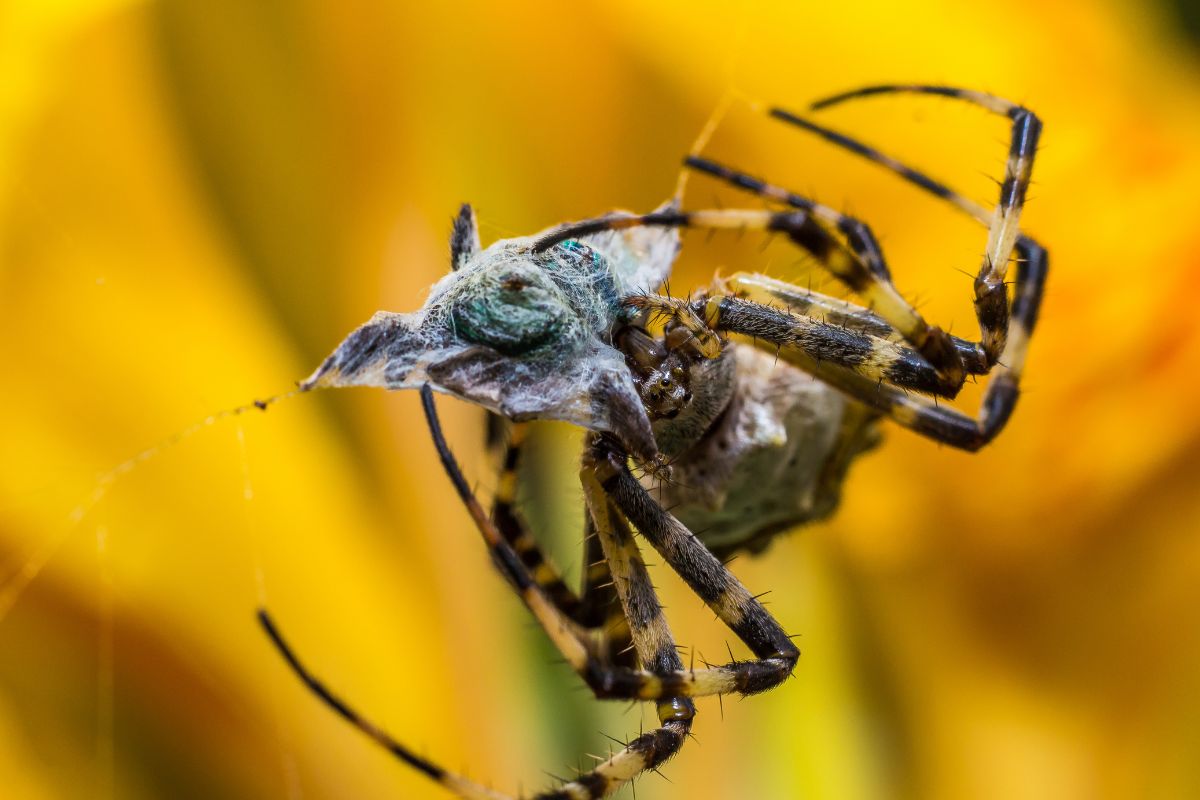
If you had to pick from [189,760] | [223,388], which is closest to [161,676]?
[189,760]

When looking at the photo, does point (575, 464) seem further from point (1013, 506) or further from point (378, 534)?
point (1013, 506)

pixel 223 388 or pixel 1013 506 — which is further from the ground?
pixel 223 388

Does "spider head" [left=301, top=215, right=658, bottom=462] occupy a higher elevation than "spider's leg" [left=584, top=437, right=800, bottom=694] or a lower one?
higher

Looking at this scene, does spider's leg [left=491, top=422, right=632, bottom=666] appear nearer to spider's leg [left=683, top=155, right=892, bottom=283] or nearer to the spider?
the spider

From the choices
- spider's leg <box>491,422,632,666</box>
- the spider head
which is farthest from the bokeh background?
the spider head

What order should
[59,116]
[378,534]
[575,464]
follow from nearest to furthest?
[575,464]
[59,116]
[378,534]

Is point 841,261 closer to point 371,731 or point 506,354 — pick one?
point 506,354
